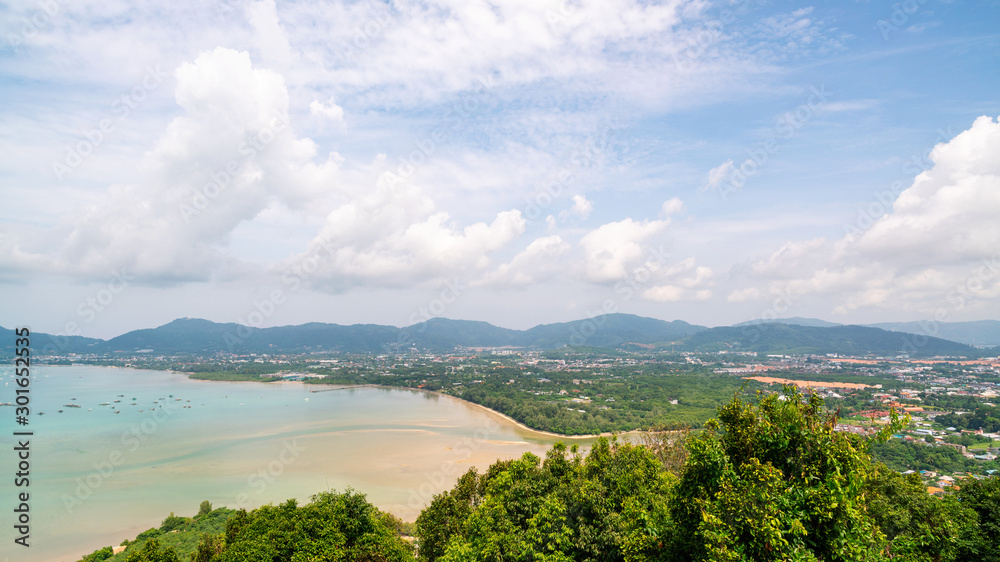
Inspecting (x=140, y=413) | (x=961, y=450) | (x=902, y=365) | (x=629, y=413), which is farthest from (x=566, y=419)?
(x=902, y=365)

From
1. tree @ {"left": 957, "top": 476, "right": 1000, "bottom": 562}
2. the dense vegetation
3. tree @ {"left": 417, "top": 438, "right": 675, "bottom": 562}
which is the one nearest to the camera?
the dense vegetation

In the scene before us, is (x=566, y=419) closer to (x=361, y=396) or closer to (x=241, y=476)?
(x=241, y=476)

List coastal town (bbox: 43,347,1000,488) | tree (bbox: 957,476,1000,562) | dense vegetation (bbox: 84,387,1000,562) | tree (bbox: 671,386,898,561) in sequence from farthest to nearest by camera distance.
Answer: coastal town (bbox: 43,347,1000,488)
tree (bbox: 957,476,1000,562)
dense vegetation (bbox: 84,387,1000,562)
tree (bbox: 671,386,898,561)

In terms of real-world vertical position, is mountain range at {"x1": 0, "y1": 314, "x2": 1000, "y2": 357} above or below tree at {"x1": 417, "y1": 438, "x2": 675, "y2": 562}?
below

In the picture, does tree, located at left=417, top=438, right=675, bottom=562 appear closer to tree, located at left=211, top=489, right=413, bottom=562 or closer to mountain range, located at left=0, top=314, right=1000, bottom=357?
tree, located at left=211, top=489, right=413, bottom=562

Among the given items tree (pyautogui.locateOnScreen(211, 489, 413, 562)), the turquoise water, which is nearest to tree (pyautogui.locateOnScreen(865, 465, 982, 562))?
tree (pyautogui.locateOnScreen(211, 489, 413, 562))

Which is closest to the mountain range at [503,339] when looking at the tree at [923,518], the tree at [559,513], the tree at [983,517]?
the tree at [983,517]

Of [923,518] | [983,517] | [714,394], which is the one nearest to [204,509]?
[923,518]

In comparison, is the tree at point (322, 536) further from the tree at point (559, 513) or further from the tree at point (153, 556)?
the tree at point (559, 513)
